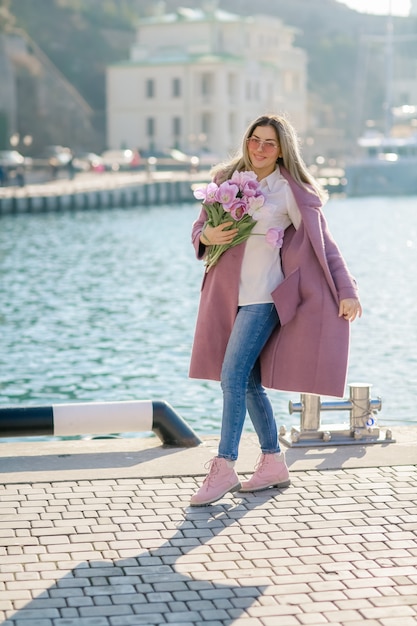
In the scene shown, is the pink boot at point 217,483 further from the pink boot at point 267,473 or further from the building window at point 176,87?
the building window at point 176,87

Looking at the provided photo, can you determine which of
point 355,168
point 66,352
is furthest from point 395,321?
point 355,168

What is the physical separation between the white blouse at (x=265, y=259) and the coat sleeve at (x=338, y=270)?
16cm

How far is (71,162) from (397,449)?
54.2m

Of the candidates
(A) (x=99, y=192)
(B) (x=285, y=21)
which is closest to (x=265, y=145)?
(A) (x=99, y=192)

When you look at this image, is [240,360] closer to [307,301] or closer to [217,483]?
[307,301]

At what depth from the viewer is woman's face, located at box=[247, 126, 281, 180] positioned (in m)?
5.71

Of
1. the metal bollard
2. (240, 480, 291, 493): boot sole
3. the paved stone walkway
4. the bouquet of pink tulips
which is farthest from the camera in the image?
the metal bollard

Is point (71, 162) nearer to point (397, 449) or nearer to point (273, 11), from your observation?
point (397, 449)

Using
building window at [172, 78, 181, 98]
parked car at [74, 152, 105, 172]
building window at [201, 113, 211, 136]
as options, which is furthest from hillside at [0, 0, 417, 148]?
parked car at [74, 152, 105, 172]

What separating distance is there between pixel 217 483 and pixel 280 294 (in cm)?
93

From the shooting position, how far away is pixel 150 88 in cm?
8694

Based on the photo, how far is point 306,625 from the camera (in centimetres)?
420

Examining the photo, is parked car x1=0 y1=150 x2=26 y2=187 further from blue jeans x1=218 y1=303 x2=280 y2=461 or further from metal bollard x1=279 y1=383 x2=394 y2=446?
blue jeans x1=218 y1=303 x2=280 y2=461

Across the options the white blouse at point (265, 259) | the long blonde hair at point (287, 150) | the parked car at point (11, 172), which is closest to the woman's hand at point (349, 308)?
the white blouse at point (265, 259)
